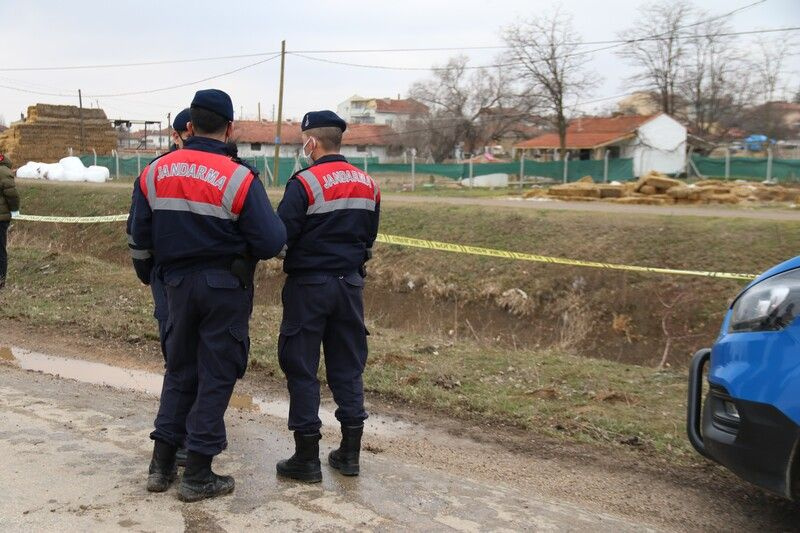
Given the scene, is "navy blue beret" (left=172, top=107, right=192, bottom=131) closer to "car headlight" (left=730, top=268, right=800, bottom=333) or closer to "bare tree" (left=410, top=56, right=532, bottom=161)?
"car headlight" (left=730, top=268, right=800, bottom=333)

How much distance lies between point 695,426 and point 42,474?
334 centimetres

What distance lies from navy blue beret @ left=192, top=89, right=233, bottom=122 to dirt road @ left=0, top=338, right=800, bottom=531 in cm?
191

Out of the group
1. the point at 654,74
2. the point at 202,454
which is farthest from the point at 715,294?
the point at 654,74

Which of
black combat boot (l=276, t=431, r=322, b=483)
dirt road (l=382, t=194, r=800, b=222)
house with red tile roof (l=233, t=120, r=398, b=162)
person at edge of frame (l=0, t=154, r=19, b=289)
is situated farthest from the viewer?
house with red tile roof (l=233, t=120, r=398, b=162)

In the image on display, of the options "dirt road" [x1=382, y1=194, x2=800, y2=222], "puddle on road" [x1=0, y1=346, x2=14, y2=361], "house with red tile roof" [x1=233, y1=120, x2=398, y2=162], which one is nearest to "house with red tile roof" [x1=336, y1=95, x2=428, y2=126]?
"house with red tile roof" [x1=233, y1=120, x2=398, y2=162]

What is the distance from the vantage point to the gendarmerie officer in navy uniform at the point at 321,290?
4137 mm

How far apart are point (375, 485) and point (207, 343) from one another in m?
1.15

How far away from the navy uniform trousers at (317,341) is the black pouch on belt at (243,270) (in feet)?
0.99

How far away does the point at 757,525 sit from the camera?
381cm

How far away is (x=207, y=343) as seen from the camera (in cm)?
382

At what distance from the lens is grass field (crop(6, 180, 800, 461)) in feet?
19.1

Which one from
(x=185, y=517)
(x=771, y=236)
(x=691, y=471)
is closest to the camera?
(x=185, y=517)

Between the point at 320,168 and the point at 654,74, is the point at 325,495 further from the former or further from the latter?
the point at 654,74

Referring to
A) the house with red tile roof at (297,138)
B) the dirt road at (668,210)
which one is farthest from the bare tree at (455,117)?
the dirt road at (668,210)
